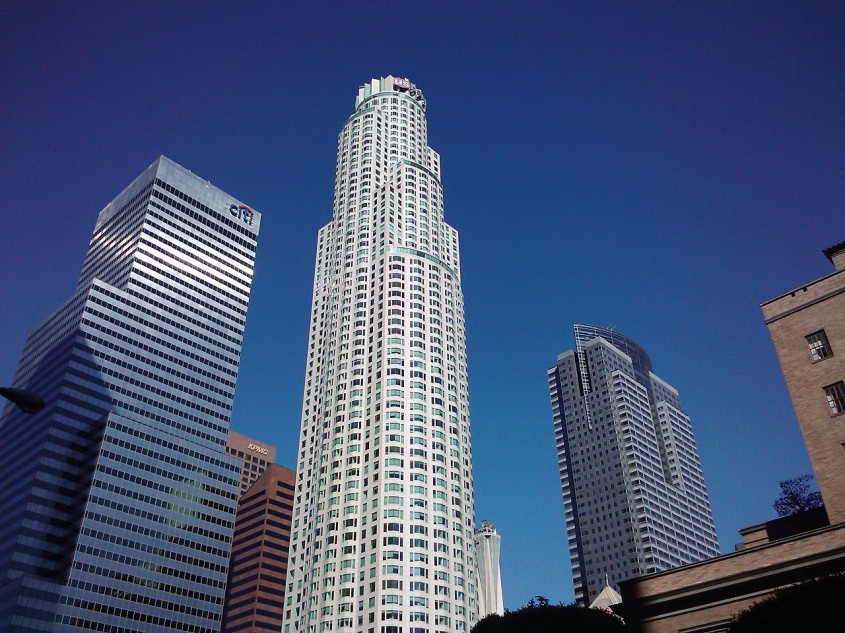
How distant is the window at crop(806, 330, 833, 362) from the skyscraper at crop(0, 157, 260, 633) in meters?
147

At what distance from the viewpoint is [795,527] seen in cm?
4669

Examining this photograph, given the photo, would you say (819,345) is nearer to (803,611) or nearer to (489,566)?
(803,611)

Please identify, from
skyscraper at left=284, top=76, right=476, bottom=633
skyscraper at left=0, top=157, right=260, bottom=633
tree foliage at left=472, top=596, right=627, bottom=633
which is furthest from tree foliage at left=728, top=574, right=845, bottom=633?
skyscraper at left=0, top=157, right=260, bottom=633

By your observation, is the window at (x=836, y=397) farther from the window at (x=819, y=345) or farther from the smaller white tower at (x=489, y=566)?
the smaller white tower at (x=489, y=566)

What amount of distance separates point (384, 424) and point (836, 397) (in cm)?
10642

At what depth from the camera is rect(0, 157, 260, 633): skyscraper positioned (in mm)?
151875

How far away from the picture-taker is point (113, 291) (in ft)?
605

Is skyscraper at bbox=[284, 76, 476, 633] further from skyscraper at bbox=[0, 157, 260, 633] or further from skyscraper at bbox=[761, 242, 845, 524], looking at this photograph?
skyscraper at bbox=[761, 242, 845, 524]

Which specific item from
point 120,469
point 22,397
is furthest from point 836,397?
point 120,469

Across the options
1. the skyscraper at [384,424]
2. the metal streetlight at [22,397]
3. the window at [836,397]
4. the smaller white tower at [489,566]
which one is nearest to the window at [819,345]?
the window at [836,397]

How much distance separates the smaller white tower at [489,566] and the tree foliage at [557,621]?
126 meters

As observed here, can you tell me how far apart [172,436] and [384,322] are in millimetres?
60036

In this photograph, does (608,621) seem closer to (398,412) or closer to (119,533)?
(398,412)

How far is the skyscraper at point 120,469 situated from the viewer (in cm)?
15188
